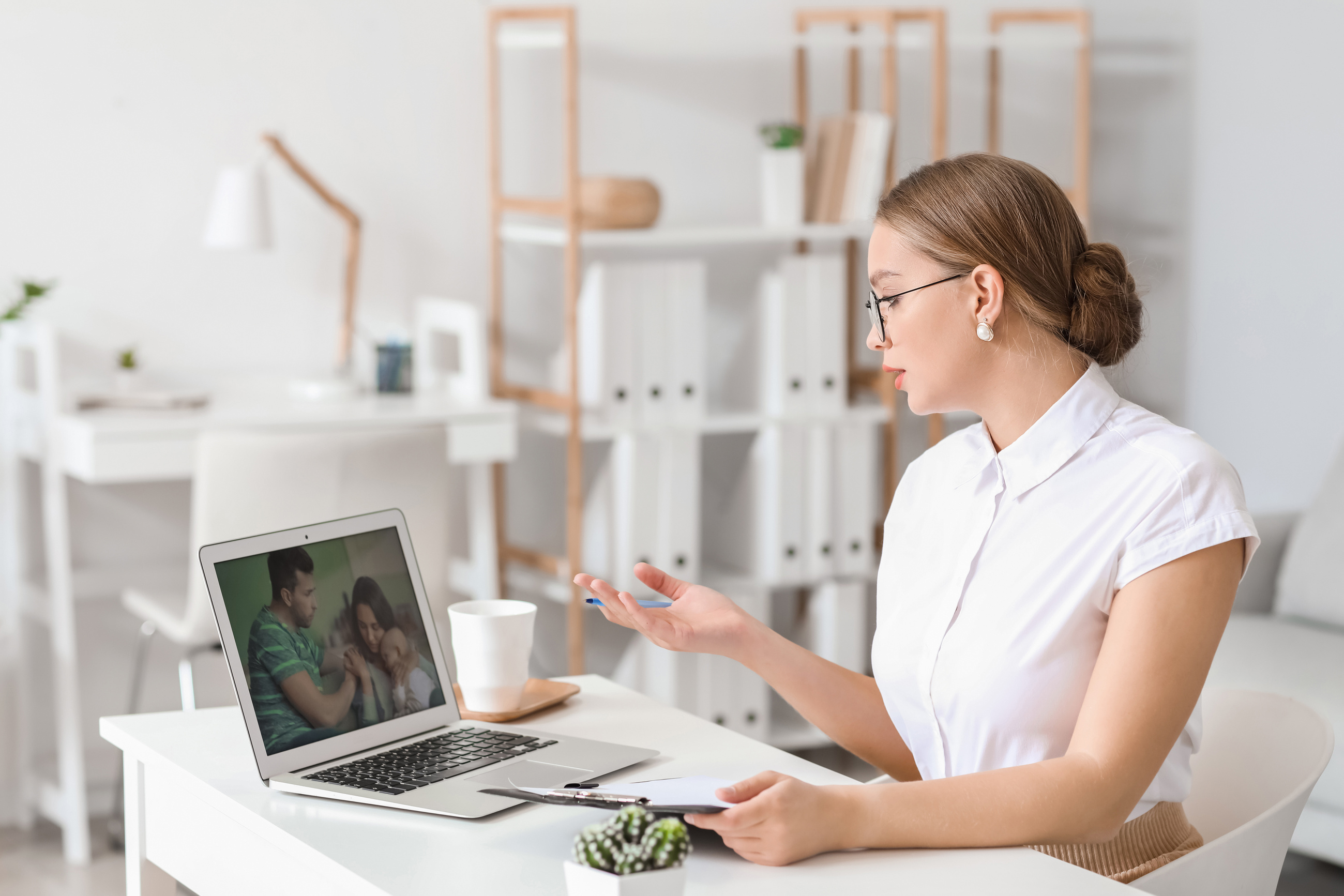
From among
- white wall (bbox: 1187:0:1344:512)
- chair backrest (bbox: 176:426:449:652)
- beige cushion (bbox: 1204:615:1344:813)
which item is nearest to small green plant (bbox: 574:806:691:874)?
chair backrest (bbox: 176:426:449:652)

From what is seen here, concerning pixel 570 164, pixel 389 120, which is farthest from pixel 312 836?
pixel 389 120

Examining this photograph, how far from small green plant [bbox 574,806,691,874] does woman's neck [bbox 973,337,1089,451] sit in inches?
23.9

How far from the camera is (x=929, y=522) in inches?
53.9

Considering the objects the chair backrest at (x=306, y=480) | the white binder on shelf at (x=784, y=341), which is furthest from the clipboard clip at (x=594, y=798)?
the white binder on shelf at (x=784, y=341)

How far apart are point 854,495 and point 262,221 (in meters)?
1.35

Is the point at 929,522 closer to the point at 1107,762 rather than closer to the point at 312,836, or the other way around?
the point at 1107,762

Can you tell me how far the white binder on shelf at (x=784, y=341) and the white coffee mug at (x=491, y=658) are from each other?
178 centimetres

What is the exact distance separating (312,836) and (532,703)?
13.9 inches

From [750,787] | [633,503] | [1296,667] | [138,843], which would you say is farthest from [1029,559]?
[633,503]

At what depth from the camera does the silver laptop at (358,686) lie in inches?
43.3

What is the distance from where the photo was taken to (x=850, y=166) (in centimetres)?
312

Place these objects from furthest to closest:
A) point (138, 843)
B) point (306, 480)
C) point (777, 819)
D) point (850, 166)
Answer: point (850, 166) < point (306, 480) < point (138, 843) < point (777, 819)

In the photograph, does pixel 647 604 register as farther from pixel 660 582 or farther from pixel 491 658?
pixel 491 658

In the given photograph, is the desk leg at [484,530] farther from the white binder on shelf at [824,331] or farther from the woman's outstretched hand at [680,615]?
the woman's outstretched hand at [680,615]
